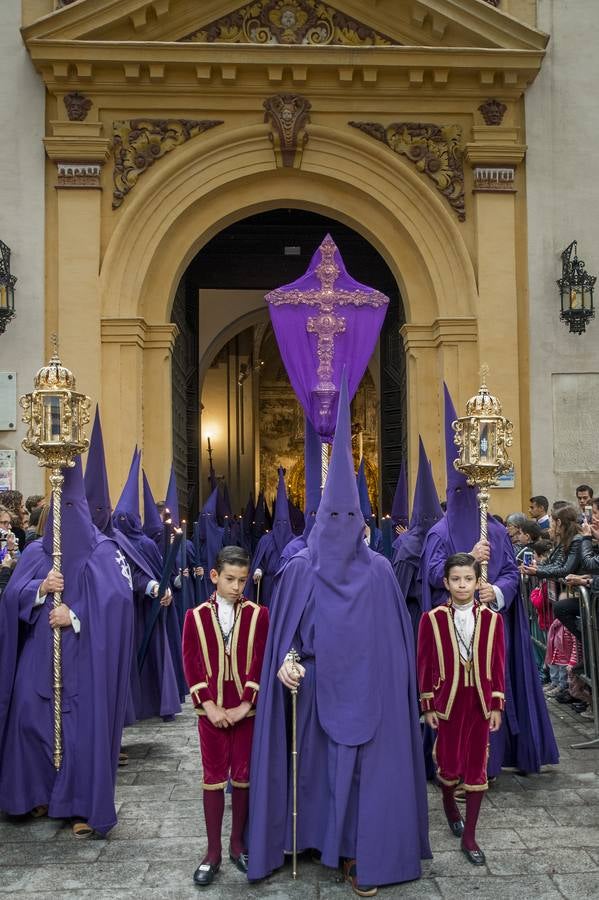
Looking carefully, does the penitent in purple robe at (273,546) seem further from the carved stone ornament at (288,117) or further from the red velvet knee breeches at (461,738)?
the red velvet knee breeches at (461,738)

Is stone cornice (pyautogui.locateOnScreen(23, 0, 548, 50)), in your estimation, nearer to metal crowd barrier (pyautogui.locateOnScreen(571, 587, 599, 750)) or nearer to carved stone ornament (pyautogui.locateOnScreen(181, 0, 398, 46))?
carved stone ornament (pyautogui.locateOnScreen(181, 0, 398, 46))

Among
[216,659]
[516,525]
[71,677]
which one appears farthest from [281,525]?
[216,659]

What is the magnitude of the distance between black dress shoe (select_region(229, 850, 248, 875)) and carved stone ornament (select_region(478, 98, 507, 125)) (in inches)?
401

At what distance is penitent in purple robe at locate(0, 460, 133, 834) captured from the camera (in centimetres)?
532

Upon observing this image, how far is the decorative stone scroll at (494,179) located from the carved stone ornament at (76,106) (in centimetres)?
480

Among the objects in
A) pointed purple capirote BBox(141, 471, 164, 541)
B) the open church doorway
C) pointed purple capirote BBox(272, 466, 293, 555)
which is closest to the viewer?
pointed purple capirote BBox(141, 471, 164, 541)

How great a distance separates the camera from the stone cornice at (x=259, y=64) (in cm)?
1216

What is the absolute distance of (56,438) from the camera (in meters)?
5.46

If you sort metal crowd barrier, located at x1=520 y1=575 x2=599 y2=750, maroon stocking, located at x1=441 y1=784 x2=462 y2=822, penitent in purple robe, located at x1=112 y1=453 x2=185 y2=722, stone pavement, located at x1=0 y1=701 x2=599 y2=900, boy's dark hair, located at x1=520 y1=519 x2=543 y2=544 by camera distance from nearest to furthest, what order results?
stone pavement, located at x1=0 y1=701 x2=599 y2=900, maroon stocking, located at x1=441 y1=784 x2=462 y2=822, metal crowd barrier, located at x1=520 y1=575 x2=599 y2=750, penitent in purple robe, located at x1=112 y1=453 x2=185 y2=722, boy's dark hair, located at x1=520 y1=519 x2=543 y2=544

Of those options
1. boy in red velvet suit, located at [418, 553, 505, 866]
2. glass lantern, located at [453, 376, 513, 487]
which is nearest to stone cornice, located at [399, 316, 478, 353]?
glass lantern, located at [453, 376, 513, 487]

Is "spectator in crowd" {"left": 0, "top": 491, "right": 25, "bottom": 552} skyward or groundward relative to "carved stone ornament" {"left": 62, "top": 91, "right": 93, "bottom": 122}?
groundward

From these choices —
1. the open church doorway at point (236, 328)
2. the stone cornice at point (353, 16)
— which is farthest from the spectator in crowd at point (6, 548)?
the stone cornice at point (353, 16)

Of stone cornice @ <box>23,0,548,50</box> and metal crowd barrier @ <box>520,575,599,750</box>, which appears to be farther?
stone cornice @ <box>23,0,548,50</box>

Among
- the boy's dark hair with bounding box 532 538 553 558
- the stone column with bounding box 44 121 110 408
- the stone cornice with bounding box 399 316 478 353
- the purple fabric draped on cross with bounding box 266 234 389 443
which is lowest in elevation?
the boy's dark hair with bounding box 532 538 553 558
